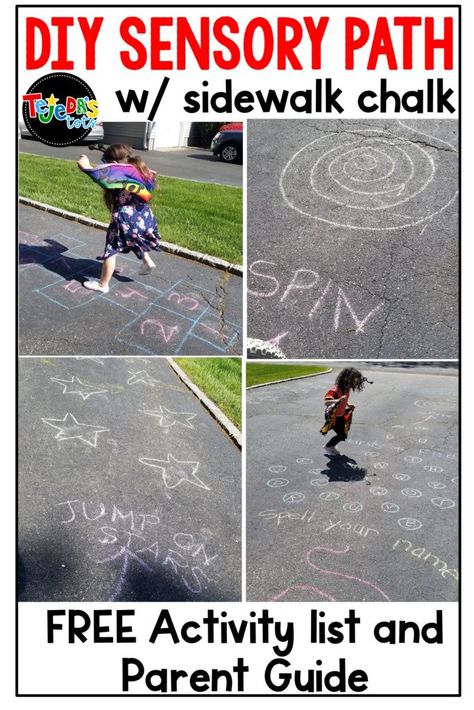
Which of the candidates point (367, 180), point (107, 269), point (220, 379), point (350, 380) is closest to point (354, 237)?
point (367, 180)

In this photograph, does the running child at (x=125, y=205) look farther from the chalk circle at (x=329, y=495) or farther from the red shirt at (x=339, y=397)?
the chalk circle at (x=329, y=495)

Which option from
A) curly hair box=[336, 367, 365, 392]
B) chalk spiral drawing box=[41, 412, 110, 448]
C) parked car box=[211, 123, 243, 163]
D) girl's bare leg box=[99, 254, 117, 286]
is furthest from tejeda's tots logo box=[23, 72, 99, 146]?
curly hair box=[336, 367, 365, 392]

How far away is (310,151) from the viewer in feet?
15.2

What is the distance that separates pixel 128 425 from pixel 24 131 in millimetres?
2795

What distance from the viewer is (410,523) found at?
3971 millimetres

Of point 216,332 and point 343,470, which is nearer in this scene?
point 216,332

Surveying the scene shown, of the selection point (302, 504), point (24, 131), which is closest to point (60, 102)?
point (24, 131)

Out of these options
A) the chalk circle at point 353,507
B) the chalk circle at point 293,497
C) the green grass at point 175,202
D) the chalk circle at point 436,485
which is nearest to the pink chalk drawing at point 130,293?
the green grass at point 175,202

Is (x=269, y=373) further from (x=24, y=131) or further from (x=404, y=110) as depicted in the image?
(x=24, y=131)

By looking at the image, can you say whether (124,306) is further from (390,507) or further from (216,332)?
(390,507)

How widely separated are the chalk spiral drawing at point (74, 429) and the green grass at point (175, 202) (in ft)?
6.43

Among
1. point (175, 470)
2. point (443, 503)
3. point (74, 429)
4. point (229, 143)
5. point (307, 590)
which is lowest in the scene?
point (307, 590)

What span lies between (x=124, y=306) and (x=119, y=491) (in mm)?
1556

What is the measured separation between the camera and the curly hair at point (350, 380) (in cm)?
421
